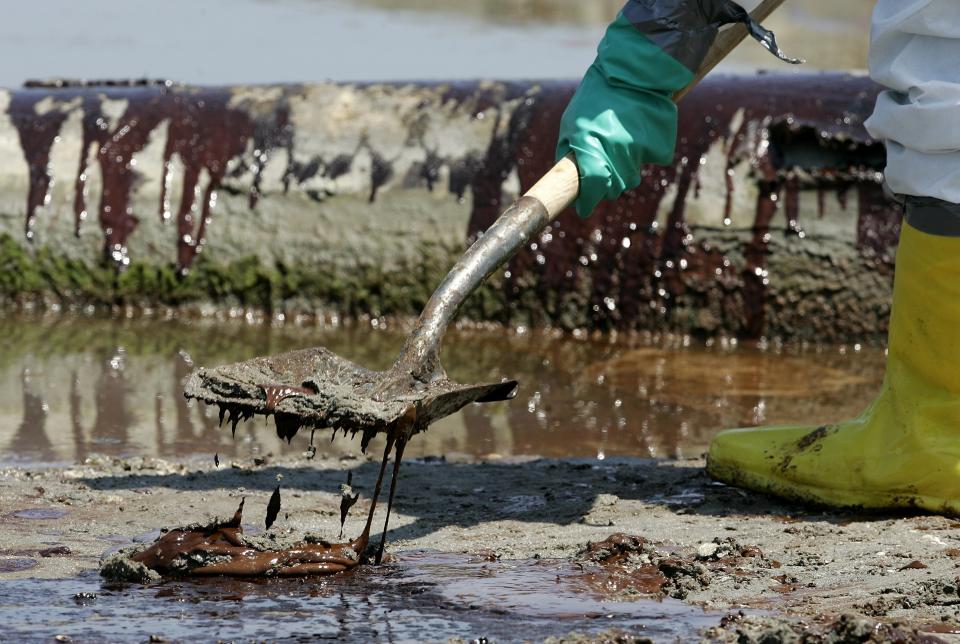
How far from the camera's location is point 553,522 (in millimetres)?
3326

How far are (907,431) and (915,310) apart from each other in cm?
28

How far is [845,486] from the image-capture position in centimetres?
342

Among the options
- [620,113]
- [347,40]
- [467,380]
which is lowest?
[467,380]

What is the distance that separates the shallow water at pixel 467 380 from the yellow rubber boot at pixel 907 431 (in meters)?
0.93

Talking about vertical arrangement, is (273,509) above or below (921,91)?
below

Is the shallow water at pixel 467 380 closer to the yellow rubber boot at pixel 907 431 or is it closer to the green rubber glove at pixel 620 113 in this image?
the yellow rubber boot at pixel 907 431

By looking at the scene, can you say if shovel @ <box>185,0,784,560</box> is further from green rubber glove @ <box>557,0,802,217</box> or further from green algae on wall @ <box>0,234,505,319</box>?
green algae on wall @ <box>0,234,505,319</box>

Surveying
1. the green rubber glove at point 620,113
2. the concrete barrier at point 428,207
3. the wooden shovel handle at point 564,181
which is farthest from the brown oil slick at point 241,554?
the concrete barrier at point 428,207

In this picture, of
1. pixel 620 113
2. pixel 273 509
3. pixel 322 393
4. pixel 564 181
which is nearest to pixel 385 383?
pixel 322 393

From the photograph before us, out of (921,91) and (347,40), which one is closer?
(921,91)

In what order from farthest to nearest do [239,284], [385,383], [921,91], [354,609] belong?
[239,284] < [921,91] < [385,383] < [354,609]

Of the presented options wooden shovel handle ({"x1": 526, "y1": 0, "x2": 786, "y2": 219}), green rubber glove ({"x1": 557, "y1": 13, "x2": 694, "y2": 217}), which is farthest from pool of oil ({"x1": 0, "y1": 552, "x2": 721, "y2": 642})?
green rubber glove ({"x1": 557, "y1": 13, "x2": 694, "y2": 217})

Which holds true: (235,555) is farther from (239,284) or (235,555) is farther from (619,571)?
(239,284)

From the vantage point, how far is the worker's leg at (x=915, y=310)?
3.20 m
